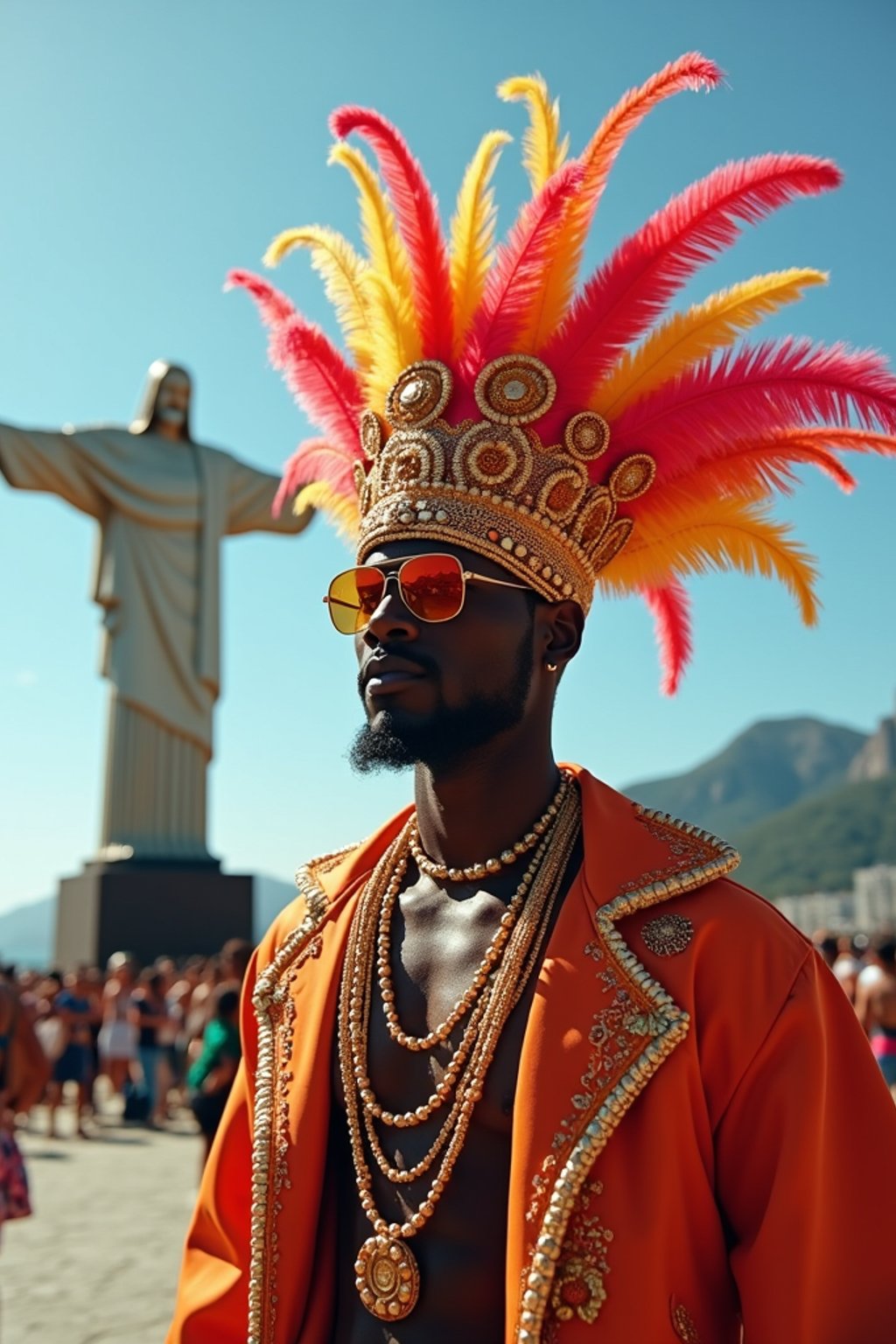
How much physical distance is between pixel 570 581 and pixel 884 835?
92.9m

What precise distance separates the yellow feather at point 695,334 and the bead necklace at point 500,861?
2.63 ft

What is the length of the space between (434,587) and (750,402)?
0.72 metres

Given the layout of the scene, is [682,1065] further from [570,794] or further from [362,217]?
[362,217]

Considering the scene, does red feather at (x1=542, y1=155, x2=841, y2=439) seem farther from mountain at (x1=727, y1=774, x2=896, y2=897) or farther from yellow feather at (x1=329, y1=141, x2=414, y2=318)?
mountain at (x1=727, y1=774, x2=896, y2=897)

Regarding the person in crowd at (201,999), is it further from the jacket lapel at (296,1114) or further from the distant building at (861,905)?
the distant building at (861,905)

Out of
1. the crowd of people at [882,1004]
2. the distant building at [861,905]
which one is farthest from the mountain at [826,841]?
the crowd of people at [882,1004]

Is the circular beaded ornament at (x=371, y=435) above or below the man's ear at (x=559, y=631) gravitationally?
above

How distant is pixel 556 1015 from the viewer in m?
1.82

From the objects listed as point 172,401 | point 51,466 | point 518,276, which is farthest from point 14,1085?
point 172,401

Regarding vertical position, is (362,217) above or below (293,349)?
above

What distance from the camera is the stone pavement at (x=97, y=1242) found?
5.25 metres

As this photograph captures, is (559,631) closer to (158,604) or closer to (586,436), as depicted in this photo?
(586,436)

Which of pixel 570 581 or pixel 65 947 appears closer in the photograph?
pixel 570 581

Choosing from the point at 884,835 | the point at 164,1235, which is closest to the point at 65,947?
the point at 164,1235
